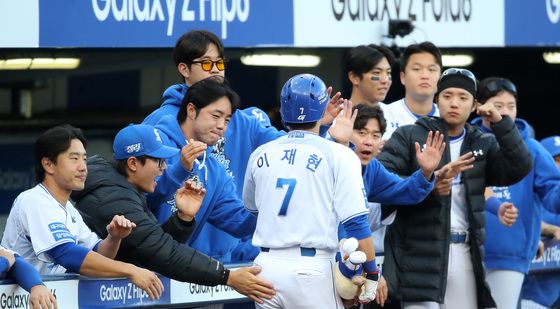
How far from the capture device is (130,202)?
18.1ft

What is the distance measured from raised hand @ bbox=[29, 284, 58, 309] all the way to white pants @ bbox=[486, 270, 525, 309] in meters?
3.06

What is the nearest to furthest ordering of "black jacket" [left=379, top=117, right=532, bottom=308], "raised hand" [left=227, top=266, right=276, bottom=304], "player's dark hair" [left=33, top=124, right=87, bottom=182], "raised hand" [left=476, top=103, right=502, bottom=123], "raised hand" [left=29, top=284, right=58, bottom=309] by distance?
"raised hand" [left=29, top=284, right=58, bottom=309]
"raised hand" [left=227, top=266, right=276, bottom=304]
"player's dark hair" [left=33, top=124, right=87, bottom=182]
"black jacket" [left=379, top=117, right=532, bottom=308]
"raised hand" [left=476, top=103, right=502, bottom=123]

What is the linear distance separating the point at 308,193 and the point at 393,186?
1.13m

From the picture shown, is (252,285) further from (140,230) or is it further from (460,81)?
(460,81)

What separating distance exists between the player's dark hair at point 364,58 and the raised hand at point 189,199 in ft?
6.59

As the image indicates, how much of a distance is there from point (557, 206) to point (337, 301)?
2386 millimetres

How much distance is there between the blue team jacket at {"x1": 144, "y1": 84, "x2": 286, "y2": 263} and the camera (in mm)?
6301

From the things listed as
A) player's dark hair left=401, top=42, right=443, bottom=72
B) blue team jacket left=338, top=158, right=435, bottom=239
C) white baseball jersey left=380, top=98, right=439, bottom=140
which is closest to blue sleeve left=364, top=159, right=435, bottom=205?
blue team jacket left=338, top=158, right=435, bottom=239

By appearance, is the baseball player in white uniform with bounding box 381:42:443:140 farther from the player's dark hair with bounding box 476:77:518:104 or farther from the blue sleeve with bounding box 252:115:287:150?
the blue sleeve with bounding box 252:115:287:150

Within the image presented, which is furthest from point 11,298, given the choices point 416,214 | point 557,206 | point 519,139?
point 557,206

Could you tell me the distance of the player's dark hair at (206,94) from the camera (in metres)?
6.03

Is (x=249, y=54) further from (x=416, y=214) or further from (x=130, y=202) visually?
(x=130, y=202)

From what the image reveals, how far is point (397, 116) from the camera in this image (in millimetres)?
7445

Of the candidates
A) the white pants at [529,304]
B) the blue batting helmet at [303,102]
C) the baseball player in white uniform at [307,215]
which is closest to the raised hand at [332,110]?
the blue batting helmet at [303,102]
